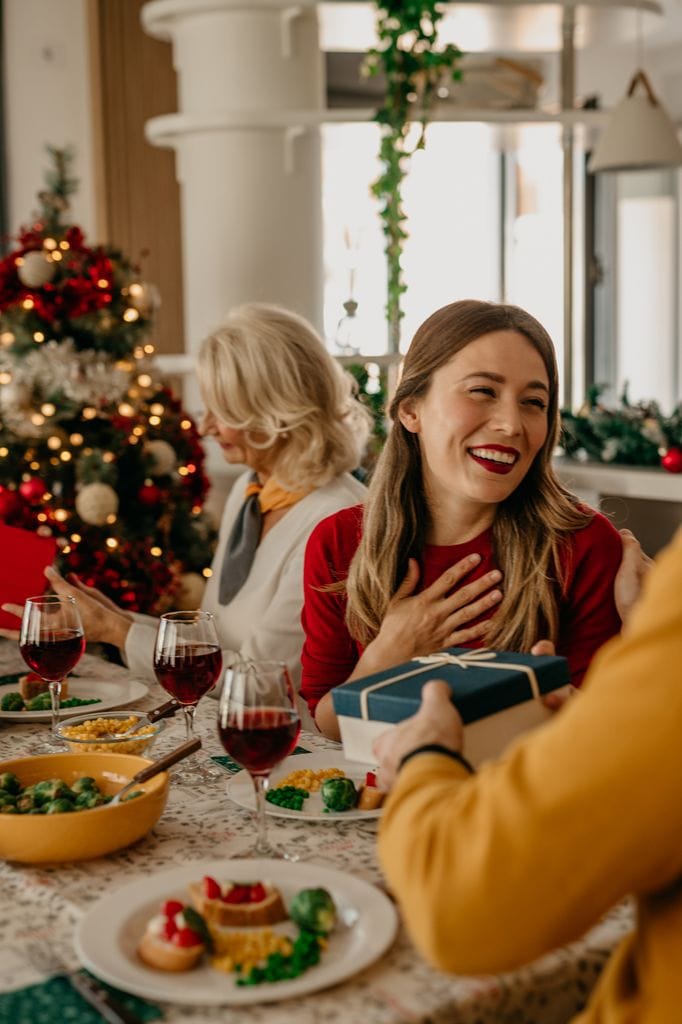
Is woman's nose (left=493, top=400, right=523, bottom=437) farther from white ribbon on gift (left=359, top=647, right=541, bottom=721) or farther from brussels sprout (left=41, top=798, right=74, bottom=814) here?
brussels sprout (left=41, top=798, right=74, bottom=814)

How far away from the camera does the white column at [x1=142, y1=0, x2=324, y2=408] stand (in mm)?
3822

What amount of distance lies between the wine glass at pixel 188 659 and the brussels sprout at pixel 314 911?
18.1 inches

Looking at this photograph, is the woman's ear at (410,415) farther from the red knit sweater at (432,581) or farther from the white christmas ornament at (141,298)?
the white christmas ornament at (141,298)

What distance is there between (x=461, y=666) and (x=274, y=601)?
1091mm

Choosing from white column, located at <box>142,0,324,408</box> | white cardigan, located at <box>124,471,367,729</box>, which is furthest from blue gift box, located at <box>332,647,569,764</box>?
white column, located at <box>142,0,324,408</box>

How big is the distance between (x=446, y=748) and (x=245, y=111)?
3.23m

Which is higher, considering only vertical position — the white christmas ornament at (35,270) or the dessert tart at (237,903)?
the white christmas ornament at (35,270)

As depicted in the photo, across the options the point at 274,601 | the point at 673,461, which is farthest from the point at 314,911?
the point at 673,461

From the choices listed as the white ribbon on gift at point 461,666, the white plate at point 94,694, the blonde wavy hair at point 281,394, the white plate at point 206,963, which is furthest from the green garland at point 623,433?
the white plate at point 206,963

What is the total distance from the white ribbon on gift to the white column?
276 cm

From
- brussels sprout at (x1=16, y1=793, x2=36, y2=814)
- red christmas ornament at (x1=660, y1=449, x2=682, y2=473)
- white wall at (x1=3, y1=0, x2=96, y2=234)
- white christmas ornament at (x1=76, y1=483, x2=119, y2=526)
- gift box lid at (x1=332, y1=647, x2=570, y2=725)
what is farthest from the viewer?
white wall at (x1=3, y1=0, x2=96, y2=234)

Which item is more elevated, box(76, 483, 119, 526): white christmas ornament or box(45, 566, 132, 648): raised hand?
box(76, 483, 119, 526): white christmas ornament

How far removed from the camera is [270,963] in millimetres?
948

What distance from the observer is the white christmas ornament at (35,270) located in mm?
3168
